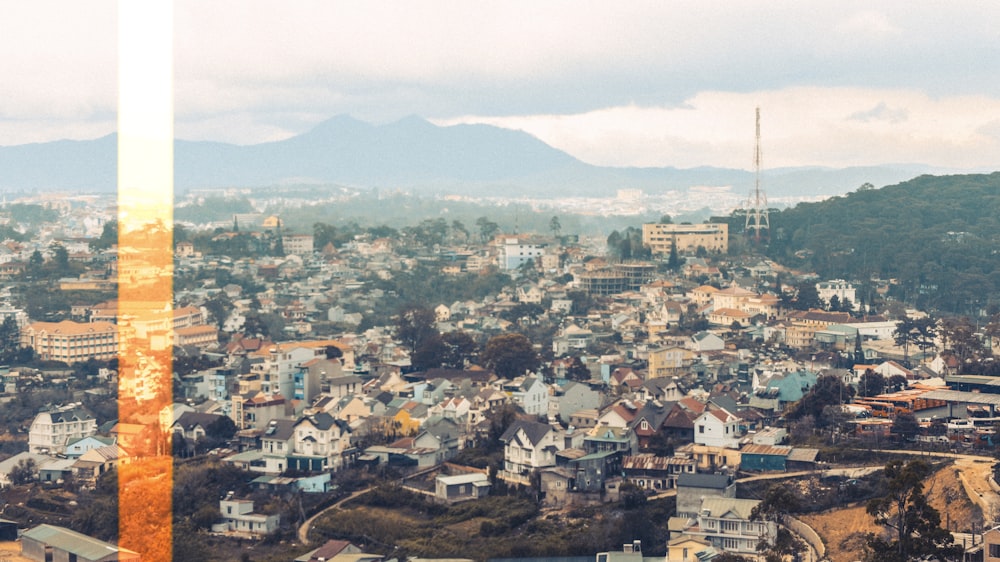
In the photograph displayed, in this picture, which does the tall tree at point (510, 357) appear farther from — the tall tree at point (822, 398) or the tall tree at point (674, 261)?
the tall tree at point (674, 261)

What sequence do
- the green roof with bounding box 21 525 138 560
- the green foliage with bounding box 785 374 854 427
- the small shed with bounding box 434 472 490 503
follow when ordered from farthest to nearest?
1. the green foliage with bounding box 785 374 854 427
2. the small shed with bounding box 434 472 490 503
3. the green roof with bounding box 21 525 138 560

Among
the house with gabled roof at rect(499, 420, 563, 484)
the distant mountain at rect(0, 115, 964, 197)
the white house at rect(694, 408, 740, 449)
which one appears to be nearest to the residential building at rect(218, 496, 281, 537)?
the house with gabled roof at rect(499, 420, 563, 484)

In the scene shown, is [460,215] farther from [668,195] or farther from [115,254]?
[668,195]

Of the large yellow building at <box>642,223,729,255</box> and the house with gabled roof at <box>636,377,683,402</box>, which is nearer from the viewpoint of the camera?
the house with gabled roof at <box>636,377,683,402</box>

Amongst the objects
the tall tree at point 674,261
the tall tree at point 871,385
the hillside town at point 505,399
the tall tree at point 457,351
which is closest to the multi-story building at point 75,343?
the hillside town at point 505,399

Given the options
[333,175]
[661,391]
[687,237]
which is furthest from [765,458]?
[333,175]

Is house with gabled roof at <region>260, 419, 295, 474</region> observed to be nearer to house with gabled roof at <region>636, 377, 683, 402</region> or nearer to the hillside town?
the hillside town

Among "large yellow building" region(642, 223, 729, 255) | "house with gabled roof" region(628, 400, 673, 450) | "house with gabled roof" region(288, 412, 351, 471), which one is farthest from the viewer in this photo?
"large yellow building" region(642, 223, 729, 255)
